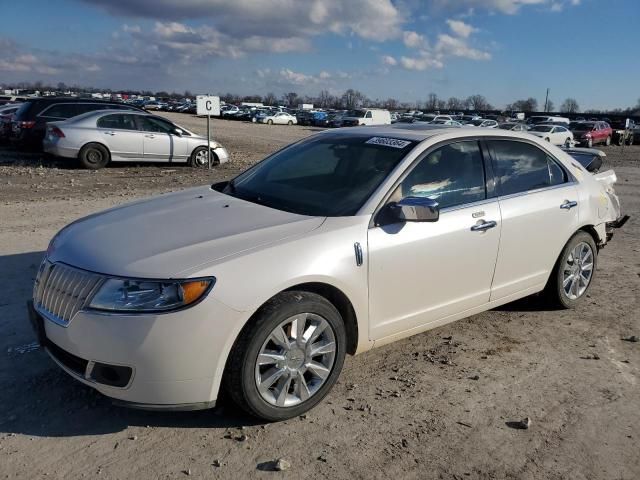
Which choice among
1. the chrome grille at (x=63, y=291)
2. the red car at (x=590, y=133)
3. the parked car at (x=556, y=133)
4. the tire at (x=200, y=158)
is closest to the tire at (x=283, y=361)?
the chrome grille at (x=63, y=291)

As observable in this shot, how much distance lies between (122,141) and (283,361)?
41.4 ft

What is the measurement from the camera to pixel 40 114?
15.7 m

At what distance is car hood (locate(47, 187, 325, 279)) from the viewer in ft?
9.84

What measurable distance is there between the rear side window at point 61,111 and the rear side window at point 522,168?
14425 mm

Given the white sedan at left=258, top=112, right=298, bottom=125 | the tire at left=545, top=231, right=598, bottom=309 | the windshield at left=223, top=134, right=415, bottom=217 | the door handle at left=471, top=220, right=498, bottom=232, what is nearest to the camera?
the windshield at left=223, top=134, right=415, bottom=217

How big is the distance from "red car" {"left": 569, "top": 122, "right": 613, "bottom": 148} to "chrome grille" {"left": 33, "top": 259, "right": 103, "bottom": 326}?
3689 centimetres

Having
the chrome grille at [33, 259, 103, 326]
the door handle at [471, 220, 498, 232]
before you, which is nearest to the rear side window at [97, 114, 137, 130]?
the chrome grille at [33, 259, 103, 326]

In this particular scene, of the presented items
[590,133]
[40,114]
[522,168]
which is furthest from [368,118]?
[522,168]

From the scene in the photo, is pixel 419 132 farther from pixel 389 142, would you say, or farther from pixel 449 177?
pixel 449 177

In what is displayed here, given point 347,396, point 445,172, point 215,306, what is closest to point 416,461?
point 347,396

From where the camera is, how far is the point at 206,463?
2.88 metres

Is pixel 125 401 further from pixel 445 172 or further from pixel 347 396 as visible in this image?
pixel 445 172

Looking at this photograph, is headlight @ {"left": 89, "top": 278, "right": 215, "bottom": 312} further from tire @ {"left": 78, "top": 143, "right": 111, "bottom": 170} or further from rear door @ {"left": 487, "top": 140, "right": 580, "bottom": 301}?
tire @ {"left": 78, "top": 143, "right": 111, "bottom": 170}

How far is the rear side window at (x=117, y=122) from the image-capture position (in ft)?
46.7
